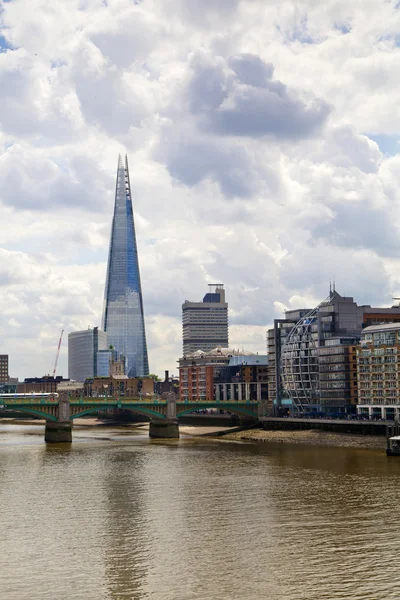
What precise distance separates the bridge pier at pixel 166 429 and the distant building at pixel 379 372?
4348cm

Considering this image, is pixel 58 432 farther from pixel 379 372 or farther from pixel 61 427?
pixel 379 372

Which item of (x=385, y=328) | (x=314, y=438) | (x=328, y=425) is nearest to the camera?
(x=314, y=438)

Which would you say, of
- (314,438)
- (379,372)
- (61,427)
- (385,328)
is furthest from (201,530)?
(385,328)

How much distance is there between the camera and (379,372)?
178m

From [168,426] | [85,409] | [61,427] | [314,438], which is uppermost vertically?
[85,409]

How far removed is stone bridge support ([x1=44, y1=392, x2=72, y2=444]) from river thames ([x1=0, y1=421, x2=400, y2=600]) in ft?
167

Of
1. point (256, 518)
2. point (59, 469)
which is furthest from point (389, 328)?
point (256, 518)

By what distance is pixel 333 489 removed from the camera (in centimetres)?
8331

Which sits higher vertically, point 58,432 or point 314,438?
point 58,432

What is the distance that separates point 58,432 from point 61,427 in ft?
5.42

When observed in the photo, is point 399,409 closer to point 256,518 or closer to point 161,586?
point 256,518

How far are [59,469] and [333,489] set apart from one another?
4115 centimetres

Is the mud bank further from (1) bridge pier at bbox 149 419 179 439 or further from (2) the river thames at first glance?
(2) the river thames

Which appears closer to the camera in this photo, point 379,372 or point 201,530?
point 201,530
